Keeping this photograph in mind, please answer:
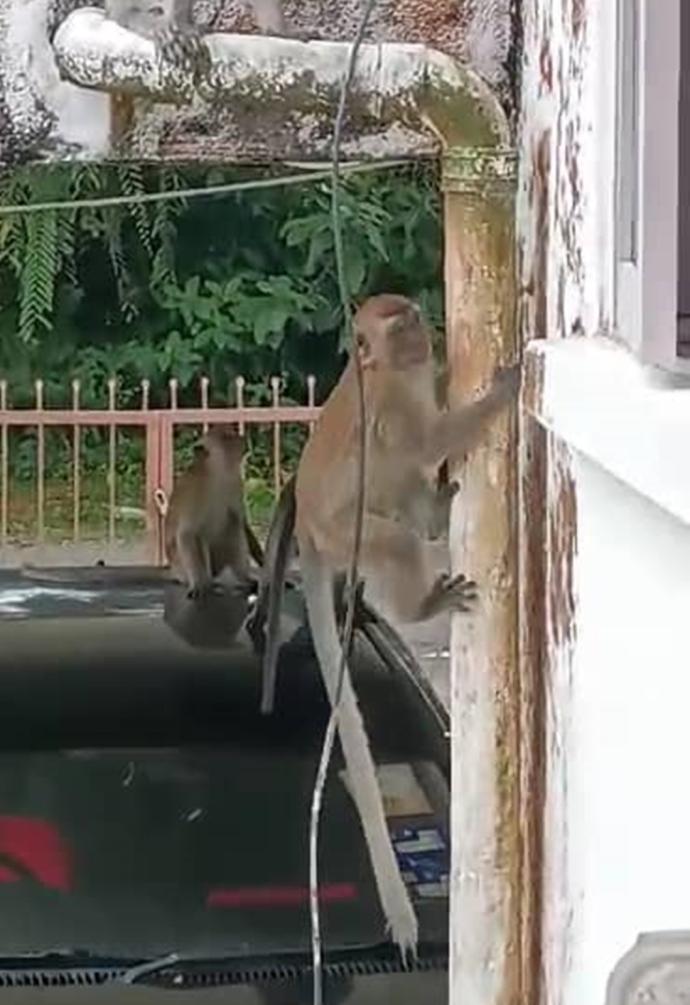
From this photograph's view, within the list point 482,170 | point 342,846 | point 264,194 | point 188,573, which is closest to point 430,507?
point 342,846

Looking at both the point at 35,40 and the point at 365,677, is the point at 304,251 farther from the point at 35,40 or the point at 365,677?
the point at 35,40


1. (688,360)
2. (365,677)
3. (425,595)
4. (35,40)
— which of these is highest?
(35,40)

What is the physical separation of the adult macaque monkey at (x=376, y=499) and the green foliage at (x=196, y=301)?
5.26m

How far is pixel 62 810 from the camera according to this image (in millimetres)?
3914

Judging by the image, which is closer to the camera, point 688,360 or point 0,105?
point 688,360

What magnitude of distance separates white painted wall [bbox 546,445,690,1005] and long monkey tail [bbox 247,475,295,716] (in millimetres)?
1949

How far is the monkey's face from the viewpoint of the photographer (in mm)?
3986

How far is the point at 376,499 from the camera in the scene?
4035 millimetres

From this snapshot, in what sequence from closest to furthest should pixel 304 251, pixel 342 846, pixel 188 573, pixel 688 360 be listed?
1. pixel 688 360
2. pixel 342 846
3. pixel 188 573
4. pixel 304 251

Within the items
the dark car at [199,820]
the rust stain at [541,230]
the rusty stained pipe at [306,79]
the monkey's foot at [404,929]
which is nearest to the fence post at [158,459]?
the dark car at [199,820]

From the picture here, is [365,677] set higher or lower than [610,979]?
lower

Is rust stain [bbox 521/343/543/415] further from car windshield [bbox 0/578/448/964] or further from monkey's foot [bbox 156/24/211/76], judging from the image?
car windshield [bbox 0/578/448/964]

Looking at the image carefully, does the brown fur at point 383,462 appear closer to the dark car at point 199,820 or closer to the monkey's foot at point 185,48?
the dark car at point 199,820

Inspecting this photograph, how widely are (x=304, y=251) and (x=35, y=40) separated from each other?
7.26m
